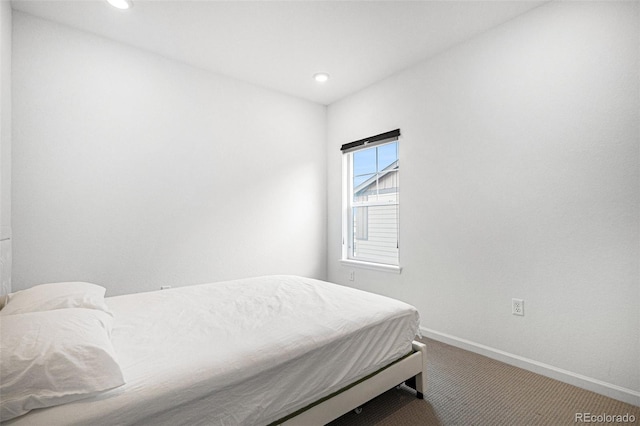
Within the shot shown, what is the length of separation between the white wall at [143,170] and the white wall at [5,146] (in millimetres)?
122

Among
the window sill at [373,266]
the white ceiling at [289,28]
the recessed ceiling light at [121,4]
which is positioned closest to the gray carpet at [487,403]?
the window sill at [373,266]

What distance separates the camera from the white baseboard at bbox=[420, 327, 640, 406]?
193 cm

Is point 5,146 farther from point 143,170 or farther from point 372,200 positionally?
point 372,200

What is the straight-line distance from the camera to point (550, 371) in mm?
2223

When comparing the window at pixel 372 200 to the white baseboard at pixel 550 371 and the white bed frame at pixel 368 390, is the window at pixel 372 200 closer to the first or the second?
the white baseboard at pixel 550 371

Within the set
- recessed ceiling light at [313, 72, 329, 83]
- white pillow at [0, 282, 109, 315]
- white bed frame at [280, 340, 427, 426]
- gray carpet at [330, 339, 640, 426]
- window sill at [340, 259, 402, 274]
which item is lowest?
gray carpet at [330, 339, 640, 426]

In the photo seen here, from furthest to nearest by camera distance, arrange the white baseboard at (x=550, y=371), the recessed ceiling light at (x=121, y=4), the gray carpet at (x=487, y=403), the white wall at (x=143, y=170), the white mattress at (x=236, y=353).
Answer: the white wall at (x=143, y=170) < the recessed ceiling light at (x=121, y=4) < the white baseboard at (x=550, y=371) < the gray carpet at (x=487, y=403) < the white mattress at (x=236, y=353)

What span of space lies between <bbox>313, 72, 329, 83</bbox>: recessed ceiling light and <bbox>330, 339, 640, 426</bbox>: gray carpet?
2992mm

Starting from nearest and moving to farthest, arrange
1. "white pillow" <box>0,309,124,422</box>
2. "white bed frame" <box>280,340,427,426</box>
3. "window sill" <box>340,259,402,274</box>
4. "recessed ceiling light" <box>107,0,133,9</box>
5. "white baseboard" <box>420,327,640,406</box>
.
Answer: "white pillow" <box>0,309,124,422</box>, "white bed frame" <box>280,340,427,426</box>, "white baseboard" <box>420,327,640,406</box>, "recessed ceiling light" <box>107,0,133,9</box>, "window sill" <box>340,259,402,274</box>

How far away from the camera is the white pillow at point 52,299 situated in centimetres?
146

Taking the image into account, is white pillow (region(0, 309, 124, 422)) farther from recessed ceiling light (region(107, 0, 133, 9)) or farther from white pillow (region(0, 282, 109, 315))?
recessed ceiling light (region(107, 0, 133, 9))

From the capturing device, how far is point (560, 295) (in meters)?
2.19

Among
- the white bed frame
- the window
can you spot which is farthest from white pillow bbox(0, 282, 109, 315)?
the window

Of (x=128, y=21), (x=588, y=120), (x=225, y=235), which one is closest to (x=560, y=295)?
(x=588, y=120)
